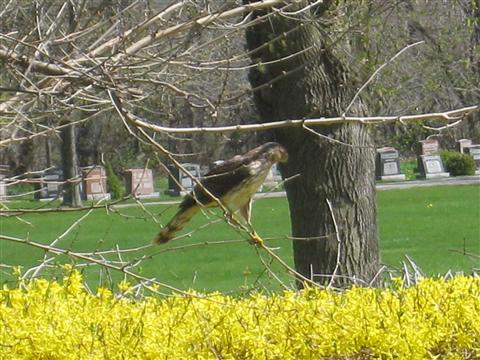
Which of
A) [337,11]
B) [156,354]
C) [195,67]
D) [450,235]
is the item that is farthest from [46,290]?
[450,235]

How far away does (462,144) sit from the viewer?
46500mm

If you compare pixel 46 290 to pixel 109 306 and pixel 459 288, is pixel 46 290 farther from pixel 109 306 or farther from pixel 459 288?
pixel 459 288

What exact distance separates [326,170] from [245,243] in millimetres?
2857

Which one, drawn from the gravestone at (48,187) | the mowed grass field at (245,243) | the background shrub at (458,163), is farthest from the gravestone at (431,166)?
the gravestone at (48,187)

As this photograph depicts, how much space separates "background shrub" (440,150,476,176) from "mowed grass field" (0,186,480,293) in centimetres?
757

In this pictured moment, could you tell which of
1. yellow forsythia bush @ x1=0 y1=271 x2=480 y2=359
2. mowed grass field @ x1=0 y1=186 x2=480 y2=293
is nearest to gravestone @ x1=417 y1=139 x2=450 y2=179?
mowed grass field @ x1=0 y1=186 x2=480 y2=293

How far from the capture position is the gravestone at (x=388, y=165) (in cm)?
4106

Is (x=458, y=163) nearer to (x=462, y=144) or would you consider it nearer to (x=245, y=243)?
(x=462, y=144)

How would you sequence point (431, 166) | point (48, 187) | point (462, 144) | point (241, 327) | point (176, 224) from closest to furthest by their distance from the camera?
point (241, 327) < point (176, 224) < point (48, 187) < point (431, 166) < point (462, 144)

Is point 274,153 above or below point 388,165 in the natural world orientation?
above

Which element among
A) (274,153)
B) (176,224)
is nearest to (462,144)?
(274,153)

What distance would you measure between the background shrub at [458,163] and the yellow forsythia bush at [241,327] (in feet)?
122

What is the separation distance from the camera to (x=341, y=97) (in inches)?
336

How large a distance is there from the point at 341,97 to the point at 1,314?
165 inches
